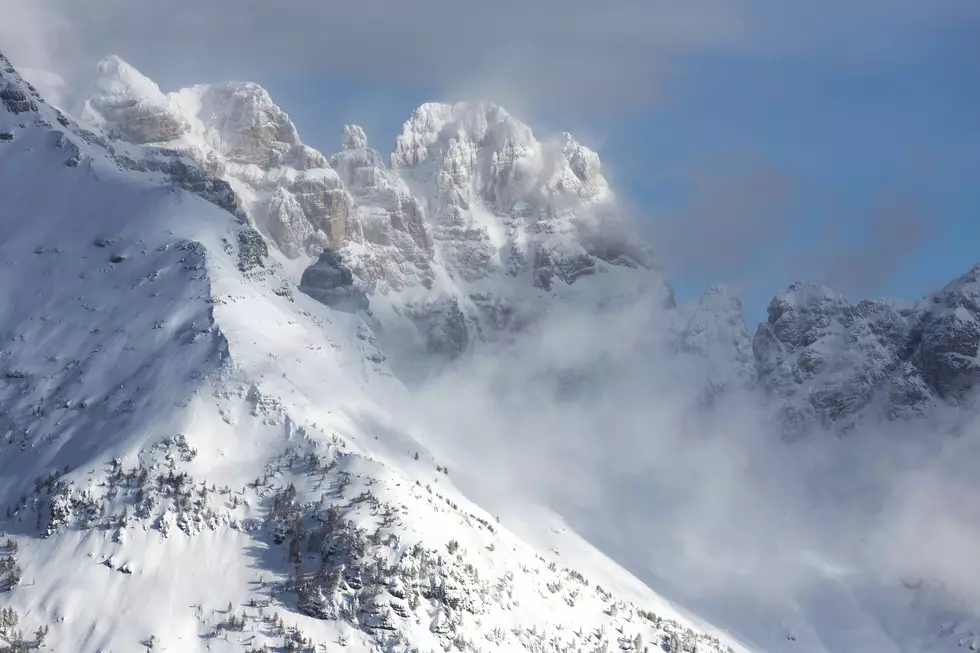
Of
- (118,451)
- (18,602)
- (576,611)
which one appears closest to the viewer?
(18,602)

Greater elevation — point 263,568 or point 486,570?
point 486,570

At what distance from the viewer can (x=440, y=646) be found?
168 m

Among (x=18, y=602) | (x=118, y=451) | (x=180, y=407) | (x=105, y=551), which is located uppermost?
(x=180, y=407)

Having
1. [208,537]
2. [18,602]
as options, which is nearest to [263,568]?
[208,537]

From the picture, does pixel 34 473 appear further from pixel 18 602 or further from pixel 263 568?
pixel 263 568

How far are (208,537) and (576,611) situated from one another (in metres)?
62.0

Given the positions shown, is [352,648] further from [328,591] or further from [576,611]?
[576,611]

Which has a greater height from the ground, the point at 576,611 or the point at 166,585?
the point at 576,611

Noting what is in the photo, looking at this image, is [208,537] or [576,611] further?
[576,611]

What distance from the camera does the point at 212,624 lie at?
533 feet

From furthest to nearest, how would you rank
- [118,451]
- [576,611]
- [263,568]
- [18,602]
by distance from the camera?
[576,611] → [118,451] → [263,568] → [18,602]

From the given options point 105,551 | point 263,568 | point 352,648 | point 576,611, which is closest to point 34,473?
point 105,551

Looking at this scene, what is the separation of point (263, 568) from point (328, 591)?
11.0 metres

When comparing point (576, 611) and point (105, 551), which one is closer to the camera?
point (105, 551)
